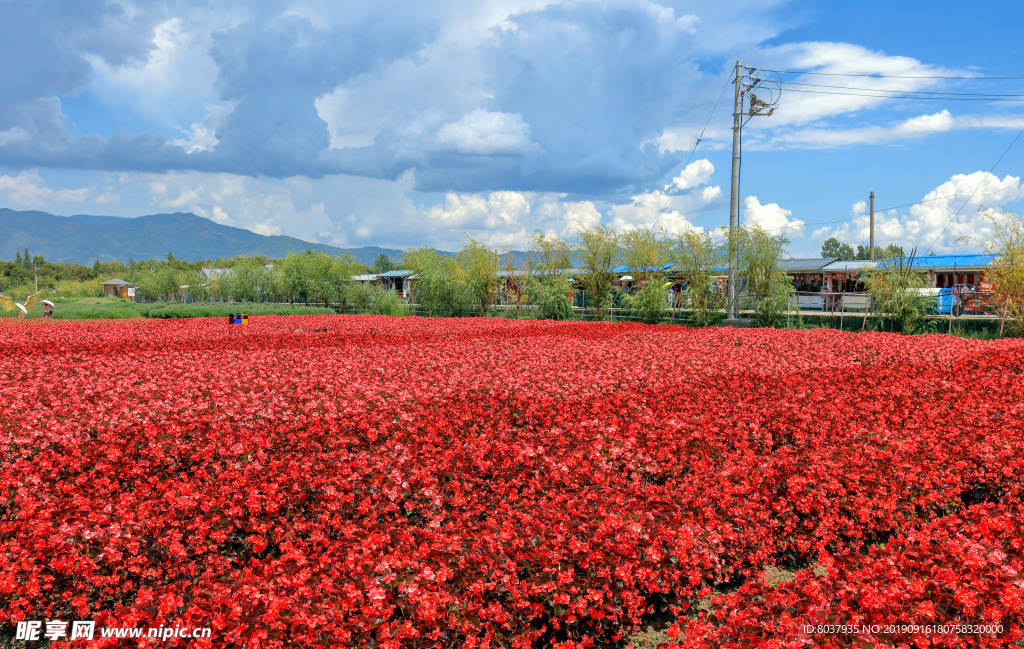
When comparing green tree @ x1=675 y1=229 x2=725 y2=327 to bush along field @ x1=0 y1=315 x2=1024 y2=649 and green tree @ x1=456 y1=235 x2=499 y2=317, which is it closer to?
green tree @ x1=456 y1=235 x2=499 y2=317

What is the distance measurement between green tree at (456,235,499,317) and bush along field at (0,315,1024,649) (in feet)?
75.1

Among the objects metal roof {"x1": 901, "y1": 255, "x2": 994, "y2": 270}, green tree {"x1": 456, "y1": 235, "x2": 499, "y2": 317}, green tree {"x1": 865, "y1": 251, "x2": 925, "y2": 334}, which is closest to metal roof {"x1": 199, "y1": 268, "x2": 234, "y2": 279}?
green tree {"x1": 456, "y1": 235, "x2": 499, "y2": 317}

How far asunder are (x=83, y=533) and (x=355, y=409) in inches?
126

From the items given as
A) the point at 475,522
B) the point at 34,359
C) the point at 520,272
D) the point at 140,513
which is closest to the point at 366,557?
the point at 475,522

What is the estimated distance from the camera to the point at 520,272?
3450 centimetres

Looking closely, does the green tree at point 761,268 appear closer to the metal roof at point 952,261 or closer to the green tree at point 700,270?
the green tree at point 700,270

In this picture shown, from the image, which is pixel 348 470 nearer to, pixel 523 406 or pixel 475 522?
pixel 475 522

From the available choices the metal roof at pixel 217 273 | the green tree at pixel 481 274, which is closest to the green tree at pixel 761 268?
the green tree at pixel 481 274

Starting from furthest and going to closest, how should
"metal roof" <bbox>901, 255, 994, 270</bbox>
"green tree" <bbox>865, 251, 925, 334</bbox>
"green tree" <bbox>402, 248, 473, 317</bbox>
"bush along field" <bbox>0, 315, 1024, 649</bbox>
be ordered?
"metal roof" <bbox>901, 255, 994, 270</bbox>, "green tree" <bbox>402, 248, 473, 317</bbox>, "green tree" <bbox>865, 251, 925, 334</bbox>, "bush along field" <bbox>0, 315, 1024, 649</bbox>

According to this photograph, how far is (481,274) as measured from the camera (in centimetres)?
3231

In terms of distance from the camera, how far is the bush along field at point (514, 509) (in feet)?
9.50

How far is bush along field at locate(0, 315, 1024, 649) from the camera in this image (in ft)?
9.50

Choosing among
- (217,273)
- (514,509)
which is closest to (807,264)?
(514,509)

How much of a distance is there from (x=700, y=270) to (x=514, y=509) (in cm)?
2286
